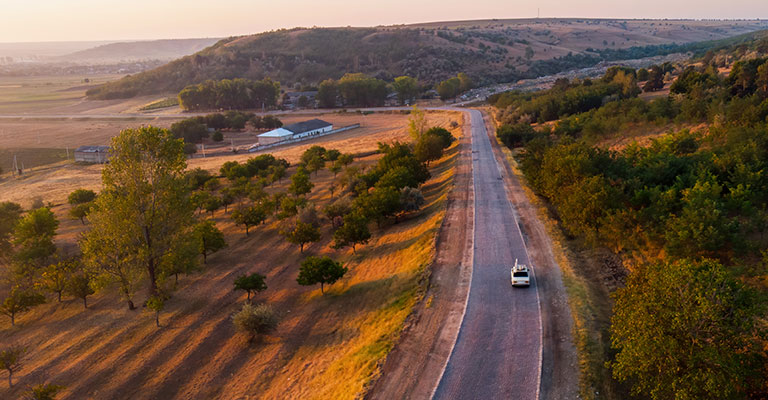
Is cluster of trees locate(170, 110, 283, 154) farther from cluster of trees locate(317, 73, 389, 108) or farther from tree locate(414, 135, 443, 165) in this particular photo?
tree locate(414, 135, 443, 165)

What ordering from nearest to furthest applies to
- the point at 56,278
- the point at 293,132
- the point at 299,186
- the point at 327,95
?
the point at 56,278 → the point at 299,186 → the point at 293,132 → the point at 327,95

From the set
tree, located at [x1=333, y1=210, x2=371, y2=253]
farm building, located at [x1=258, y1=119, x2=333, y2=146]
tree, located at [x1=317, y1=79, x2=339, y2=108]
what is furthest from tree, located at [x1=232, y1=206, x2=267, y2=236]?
tree, located at [x1=317, y1=79, x2=339, y2=108]

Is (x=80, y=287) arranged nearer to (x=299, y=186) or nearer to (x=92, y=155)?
(x=299, y=186)

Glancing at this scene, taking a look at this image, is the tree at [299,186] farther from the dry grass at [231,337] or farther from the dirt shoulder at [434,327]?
the dirt shoulder at [434,327]

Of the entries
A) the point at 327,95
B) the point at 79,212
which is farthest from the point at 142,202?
the point at 327,95

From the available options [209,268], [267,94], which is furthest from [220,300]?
[267,94]

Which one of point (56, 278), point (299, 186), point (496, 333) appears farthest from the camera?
point (299, 186)
